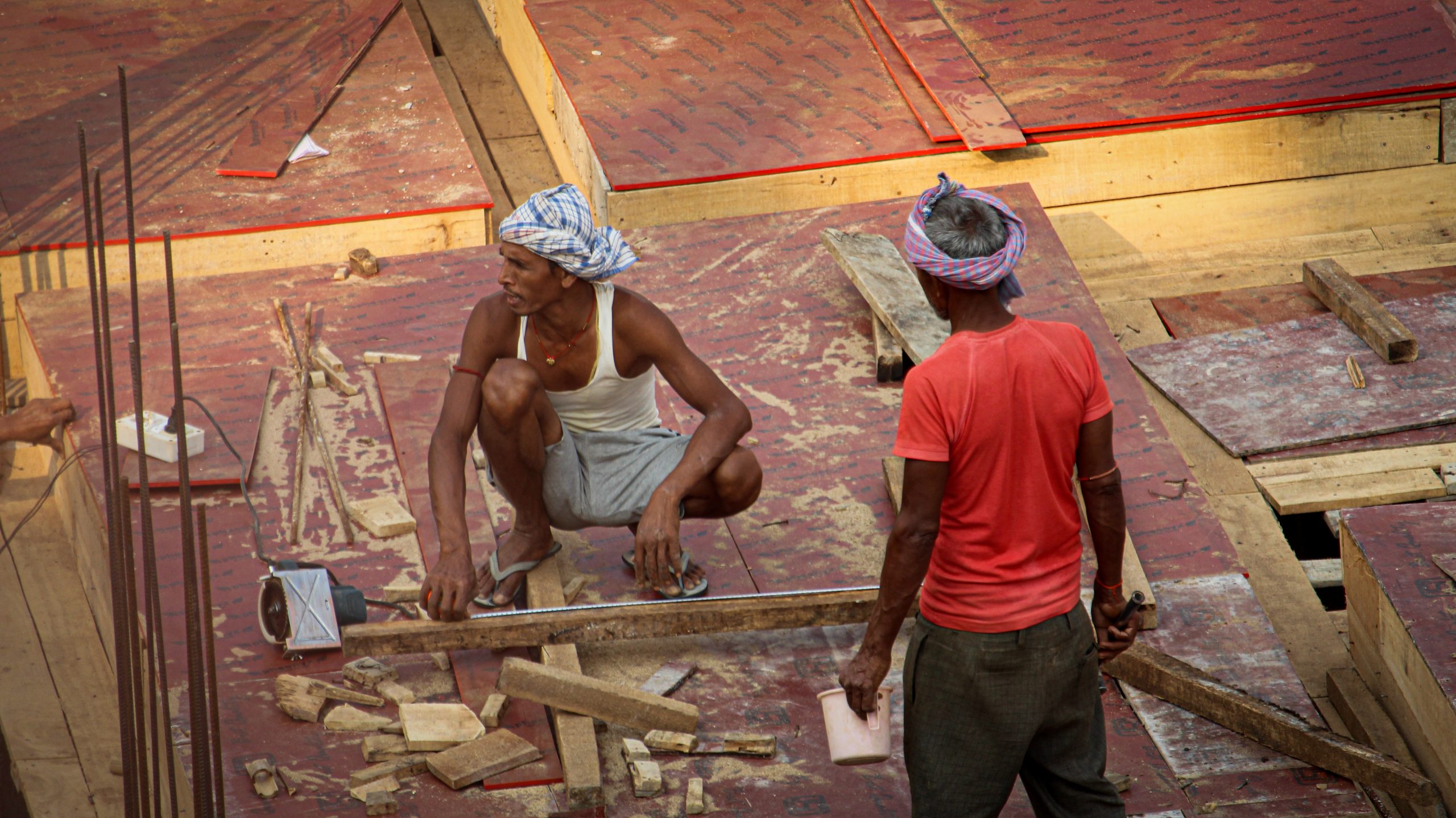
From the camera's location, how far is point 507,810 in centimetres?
312

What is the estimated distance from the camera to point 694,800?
124 inches

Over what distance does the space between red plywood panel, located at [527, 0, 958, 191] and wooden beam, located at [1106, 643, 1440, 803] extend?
10.1 feet

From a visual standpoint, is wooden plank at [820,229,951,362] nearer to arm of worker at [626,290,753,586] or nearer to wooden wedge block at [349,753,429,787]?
arm of worker at [626,290,753,586]

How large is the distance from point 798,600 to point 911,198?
2823 millimetres

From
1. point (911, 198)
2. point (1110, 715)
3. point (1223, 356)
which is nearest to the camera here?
point (1110, 715)

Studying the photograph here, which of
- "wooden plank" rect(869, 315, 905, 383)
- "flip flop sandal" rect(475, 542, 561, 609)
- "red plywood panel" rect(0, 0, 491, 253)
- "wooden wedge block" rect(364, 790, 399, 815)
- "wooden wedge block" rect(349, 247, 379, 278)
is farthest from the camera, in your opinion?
"red plywood panel" rect(0, 0, 491, 253)

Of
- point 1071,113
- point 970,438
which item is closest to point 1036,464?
point 970,438

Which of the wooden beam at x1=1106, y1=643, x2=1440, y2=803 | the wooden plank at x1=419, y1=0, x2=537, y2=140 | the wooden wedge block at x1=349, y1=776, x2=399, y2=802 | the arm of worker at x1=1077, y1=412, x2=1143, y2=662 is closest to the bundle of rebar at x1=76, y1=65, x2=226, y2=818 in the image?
the wooden wedge block at x1=349, y1=776, x2=399, y2=802

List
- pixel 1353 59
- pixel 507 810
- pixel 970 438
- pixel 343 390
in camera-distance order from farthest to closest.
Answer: pixel 1353 59 → pixel 343 390 → pixel 507 810 → pixel 970 438

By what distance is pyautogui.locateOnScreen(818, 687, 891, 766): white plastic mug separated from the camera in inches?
107

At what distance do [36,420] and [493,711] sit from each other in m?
2.19

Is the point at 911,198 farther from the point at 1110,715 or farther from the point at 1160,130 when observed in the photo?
the point at 1110,715

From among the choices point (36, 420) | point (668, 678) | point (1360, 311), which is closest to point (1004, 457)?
point (668, 678)


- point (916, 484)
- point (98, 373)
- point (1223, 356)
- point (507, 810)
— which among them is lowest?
point (1223, 356)
